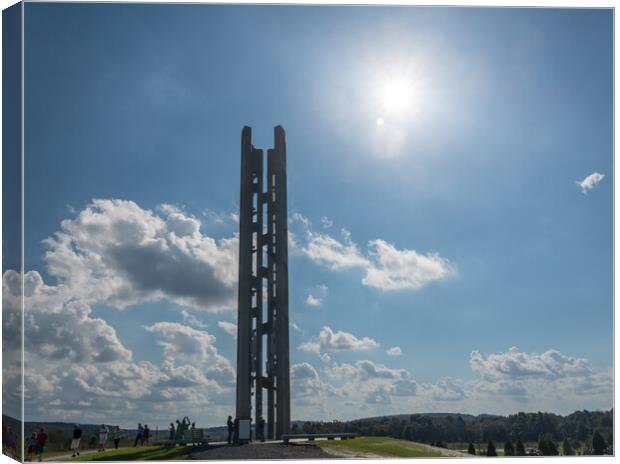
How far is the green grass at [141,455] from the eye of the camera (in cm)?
2242

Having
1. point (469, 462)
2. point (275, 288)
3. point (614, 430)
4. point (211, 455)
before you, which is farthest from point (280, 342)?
point (614, 430)

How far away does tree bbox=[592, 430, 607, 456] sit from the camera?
925 inches

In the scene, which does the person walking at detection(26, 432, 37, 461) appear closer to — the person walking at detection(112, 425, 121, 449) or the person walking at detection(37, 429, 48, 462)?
the person walking at detection(37, 429, 48, 462)

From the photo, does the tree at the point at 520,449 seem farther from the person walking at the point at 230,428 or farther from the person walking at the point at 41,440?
the person walking at the point at 41,440

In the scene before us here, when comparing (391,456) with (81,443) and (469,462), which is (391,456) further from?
(81,443)

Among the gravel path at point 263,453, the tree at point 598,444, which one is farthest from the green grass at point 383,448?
the tree at point 598,444

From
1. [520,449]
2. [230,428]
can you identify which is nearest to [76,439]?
[230,428]

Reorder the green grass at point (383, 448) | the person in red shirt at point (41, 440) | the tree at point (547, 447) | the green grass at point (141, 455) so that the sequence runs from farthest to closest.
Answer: the tree at point (547, 447) → the green grass at point (383, 448) → the green grass at point (141, 455) → the person in red shirt at point (41, 440)

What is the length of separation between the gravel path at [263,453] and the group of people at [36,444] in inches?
159

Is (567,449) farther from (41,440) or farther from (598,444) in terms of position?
(41,440)

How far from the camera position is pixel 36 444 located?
22.3 m

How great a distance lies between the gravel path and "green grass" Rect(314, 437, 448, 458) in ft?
2.42

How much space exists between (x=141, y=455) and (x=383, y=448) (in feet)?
23.0

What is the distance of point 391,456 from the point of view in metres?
23.3
